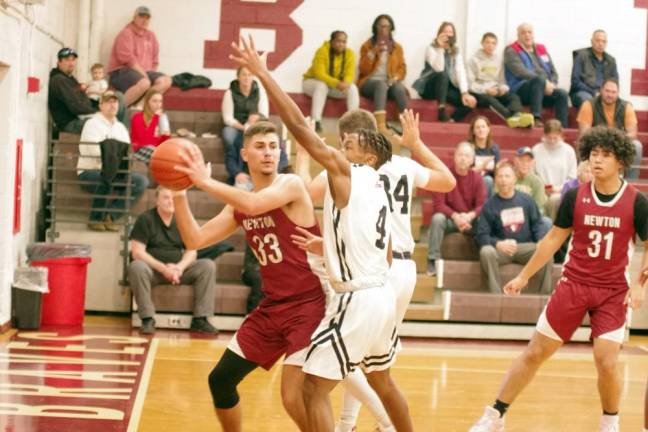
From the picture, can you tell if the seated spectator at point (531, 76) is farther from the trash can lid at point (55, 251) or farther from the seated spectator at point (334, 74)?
the trash can lid at point (55, 251)

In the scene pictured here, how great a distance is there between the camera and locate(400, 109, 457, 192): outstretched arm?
235 inches

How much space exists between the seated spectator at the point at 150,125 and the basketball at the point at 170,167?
7109 mm

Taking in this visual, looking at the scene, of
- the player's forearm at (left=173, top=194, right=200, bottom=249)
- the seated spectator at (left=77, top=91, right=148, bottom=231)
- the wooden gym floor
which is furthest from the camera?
the seated spectator at (left=77, top=91, right=148, bottom=231)

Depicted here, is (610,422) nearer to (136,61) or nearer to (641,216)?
(641,216)

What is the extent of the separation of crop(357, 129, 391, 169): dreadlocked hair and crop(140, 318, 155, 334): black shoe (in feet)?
17.2

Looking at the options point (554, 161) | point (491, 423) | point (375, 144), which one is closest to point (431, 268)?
point (554, 161)

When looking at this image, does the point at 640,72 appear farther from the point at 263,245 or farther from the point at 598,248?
the point at 263,245

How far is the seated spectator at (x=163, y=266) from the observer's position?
33.1ft

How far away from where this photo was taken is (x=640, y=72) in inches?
572

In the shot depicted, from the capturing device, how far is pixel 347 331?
190 inches

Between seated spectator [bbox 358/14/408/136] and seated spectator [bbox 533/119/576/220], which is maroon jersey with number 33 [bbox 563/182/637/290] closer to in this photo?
seated spectator [bbox 533/119/576/220]

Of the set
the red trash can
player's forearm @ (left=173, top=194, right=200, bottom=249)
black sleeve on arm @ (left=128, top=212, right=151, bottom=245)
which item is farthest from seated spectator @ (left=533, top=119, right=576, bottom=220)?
player's forearm @ (left=173, top=194, right=200, bottom=249)

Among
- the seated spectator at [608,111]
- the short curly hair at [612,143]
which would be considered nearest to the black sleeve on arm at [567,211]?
the short curly hair at [612,143]

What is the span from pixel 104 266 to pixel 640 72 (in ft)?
25.1
